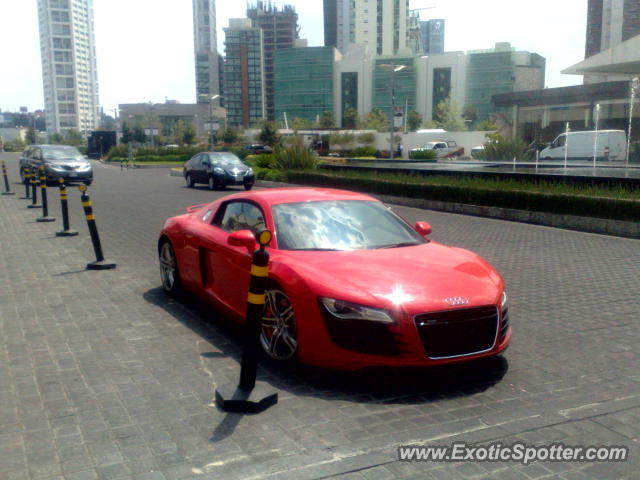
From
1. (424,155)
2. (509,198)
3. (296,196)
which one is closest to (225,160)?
(509,198)

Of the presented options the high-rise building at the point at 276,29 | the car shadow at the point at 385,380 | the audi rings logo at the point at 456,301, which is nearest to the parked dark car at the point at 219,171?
the car shadow at the point at 385,380

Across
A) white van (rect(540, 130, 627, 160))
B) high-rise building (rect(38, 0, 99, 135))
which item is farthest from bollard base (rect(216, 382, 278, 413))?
high-rise building (rect(38, 0, 99, 135))

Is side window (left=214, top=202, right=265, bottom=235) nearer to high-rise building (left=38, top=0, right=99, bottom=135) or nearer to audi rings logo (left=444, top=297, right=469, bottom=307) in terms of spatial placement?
audi rings logo (left=444, top=297, right=469, bottom=307)

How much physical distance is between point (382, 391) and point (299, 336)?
0.73m

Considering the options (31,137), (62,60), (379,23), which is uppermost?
(379,23)

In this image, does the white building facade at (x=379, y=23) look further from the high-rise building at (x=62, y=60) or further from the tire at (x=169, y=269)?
the tire at (x=169, y=269)

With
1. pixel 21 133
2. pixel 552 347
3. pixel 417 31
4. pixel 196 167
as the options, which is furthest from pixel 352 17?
pixel 552 347

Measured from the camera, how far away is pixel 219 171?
24781mm

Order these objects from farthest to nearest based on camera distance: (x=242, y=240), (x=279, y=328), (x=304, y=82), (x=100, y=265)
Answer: (x=304, y=82) < (x=100, y=265) < (x=242, y=240) < (x=279, y=328)

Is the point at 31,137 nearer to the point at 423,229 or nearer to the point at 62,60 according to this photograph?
the point at 62,60

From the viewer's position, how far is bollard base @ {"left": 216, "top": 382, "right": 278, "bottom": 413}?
4.27 m

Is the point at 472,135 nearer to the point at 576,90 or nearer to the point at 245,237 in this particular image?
the point at 576,90

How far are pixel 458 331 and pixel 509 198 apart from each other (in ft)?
38.9

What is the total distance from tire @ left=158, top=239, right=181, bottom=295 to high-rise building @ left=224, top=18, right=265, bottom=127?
A: 159495 mm
